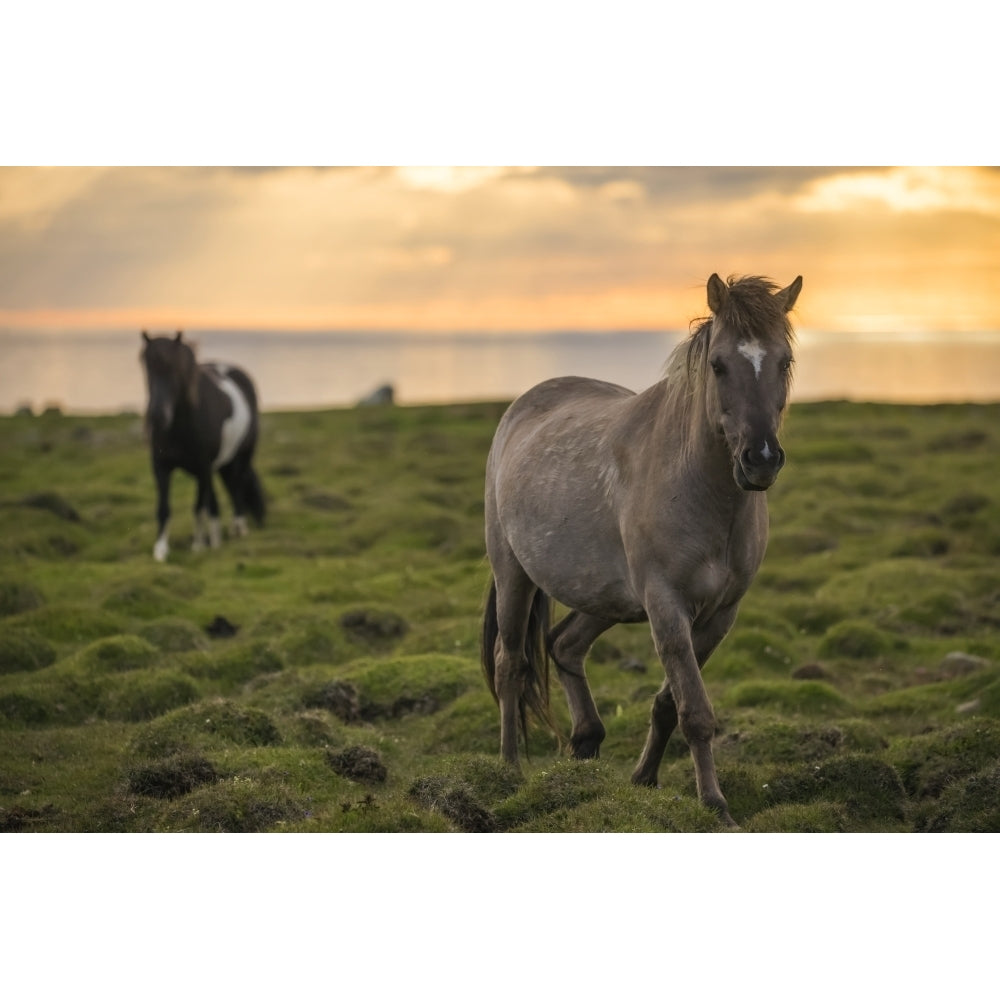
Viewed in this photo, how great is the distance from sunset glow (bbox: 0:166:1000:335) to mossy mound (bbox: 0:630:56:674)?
616cm

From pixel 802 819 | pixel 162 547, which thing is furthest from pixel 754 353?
pixel 162 547

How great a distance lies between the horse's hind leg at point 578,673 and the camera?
8039mm

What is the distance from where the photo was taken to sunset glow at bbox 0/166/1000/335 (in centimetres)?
1716

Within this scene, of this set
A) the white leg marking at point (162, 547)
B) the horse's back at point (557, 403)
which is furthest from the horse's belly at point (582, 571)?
the white leg marking at point (162, 547)

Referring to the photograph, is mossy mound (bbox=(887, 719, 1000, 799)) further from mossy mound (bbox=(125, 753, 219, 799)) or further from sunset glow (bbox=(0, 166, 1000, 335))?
sunset glow (bbox=(0, 166, 1000, 335))

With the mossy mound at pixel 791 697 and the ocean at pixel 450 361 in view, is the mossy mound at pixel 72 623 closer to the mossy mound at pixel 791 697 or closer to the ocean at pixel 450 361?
the mossy mound at pixel 791 697

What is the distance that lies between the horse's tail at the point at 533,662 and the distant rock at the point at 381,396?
3174 centimetres

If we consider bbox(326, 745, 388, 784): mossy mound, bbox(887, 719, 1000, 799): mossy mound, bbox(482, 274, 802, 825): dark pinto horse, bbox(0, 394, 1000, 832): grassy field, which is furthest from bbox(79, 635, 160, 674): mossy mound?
bbox(887, 719, 1000, 799): mossy mound

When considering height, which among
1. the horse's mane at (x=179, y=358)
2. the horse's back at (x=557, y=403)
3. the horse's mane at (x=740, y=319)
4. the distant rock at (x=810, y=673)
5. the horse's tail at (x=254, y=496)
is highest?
the horse's mane at (x=179, y=358)

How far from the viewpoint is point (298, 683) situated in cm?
1023

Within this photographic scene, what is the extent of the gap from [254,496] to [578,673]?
12.0 m

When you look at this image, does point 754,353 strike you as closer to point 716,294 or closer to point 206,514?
point 716,294

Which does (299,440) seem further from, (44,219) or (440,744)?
(440,744)

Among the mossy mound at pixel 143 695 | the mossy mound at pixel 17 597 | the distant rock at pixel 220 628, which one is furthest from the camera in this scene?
the mossy mound at pixel 17 597
